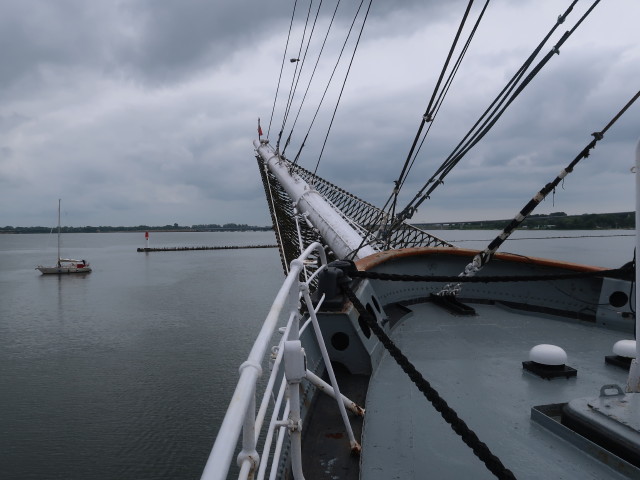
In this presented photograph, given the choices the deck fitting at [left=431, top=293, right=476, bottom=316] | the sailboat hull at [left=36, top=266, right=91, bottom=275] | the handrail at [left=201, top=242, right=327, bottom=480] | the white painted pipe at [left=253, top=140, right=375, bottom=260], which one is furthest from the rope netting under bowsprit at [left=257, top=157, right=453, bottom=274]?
the sailboat hull at [left=36, top=266, right=91, bottom=275]

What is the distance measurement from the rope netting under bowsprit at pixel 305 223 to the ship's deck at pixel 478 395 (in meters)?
5.55

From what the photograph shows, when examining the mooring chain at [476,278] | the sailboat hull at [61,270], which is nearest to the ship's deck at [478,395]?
the mooring chain at [476,278]

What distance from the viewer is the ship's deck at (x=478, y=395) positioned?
7.18ft

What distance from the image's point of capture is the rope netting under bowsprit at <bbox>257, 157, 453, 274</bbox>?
37.8 ft

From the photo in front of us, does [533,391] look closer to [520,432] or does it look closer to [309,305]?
[520,432]

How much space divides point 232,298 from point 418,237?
2563 cm

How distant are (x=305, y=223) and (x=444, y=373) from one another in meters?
9.32

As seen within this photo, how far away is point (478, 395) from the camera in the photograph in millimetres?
2986

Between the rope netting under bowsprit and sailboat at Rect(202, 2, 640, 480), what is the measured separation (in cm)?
474

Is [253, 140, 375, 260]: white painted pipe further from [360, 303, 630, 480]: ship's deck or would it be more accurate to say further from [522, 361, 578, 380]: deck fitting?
[522, 361, 578, 380]: deck fitting

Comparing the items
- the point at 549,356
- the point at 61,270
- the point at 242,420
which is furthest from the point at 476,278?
the point at 61,270

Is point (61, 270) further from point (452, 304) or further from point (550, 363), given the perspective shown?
point (550, 363)

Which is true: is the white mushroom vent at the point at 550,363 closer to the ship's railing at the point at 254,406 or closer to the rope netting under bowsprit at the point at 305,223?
the ship's railing at the point at 254,406

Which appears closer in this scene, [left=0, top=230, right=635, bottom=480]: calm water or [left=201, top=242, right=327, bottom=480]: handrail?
[left=201, top=242, right=327, bottom=480]: handrail
